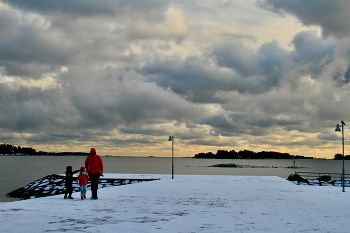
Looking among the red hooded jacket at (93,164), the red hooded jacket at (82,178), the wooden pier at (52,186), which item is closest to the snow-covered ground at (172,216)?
the red hooded jacket at (82,178)

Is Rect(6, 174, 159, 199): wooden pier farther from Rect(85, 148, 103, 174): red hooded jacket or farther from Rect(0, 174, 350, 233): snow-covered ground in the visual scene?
Rect(85, 148, 103, 174): red hooded jacket

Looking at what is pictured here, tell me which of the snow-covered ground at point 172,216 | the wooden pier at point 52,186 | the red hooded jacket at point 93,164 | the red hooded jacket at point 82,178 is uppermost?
the red hooded jacket at point 93,164

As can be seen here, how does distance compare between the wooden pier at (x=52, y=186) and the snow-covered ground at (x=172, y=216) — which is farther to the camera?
the wooden pier at (x=52, y=186)

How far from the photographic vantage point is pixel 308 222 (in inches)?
383

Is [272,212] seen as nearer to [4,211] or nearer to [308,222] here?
[308,222]

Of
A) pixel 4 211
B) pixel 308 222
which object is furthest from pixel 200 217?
pixel 4 211

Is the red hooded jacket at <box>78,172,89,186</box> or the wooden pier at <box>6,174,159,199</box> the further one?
the wooden pier at <box>6,174,159,199</box>

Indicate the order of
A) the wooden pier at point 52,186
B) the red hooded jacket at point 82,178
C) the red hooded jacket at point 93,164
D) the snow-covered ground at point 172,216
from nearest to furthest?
Result: the snow-covered ground at point 172,216 < the red hooded jacket at point 93,164 < the red hooded jacket at point 82,178 < the wooden pier at point 52,186

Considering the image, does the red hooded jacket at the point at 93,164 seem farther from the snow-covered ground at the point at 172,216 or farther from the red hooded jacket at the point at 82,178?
the snow-covered ground at the point at 172,216

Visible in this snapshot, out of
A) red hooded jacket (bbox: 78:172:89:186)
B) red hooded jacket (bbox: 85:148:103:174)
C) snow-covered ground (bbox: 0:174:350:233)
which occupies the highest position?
red hooded jacket (bbox: 85:148:103:174)

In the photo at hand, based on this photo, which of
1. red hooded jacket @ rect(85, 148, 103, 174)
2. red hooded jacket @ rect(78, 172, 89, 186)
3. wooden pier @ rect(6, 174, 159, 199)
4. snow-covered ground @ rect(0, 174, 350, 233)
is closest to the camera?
snow-covered ground @ rect(0, 174, 350, 233)

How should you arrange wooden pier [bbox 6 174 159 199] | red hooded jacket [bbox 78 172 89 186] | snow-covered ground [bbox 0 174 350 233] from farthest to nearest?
wooden pier [bbox 6 174 159 199] → red hooded jacket [bbox 78 172 89 186] → snow-covered ground [bbox 0 174 350 233]

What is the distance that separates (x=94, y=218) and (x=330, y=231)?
276 inches

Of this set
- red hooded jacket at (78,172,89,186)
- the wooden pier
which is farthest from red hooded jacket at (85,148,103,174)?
the wooden pier
